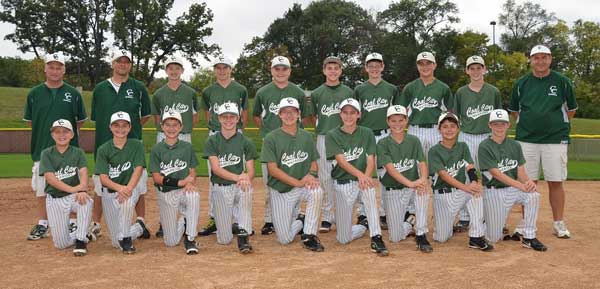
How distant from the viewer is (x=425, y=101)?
6184mm

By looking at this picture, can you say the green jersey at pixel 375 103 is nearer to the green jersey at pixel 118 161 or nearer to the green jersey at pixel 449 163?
the green jersey at pixel 449 163

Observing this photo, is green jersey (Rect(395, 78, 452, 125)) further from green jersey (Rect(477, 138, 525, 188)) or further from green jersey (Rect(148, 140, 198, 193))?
green jersey (Rect(148, 140, 198, 193))

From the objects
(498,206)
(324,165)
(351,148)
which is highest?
(351,148)

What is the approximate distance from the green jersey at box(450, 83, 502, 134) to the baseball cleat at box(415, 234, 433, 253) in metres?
1.61

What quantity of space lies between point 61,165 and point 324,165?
2822mm

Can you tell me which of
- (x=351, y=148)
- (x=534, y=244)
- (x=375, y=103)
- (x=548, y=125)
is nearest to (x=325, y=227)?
(x=351, y=148)

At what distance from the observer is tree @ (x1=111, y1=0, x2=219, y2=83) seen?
48.0 meters

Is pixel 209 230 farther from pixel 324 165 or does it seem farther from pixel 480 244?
pixel 480 244

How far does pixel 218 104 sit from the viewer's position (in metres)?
6.41

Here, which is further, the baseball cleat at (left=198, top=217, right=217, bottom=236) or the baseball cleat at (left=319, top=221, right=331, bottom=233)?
the baseball cleat at (left=319, top=221, right=331, bottom=233)

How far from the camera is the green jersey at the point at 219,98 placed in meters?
6.38

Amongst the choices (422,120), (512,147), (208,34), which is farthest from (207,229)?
Answer: (208,34)

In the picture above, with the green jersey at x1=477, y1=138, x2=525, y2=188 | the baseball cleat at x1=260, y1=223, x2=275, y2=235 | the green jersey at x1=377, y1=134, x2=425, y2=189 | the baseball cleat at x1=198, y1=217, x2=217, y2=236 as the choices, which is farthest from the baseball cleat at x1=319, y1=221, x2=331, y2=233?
the green jersey at x1=477, y1=138, x2=525, y2=188

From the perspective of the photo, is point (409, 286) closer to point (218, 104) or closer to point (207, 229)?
Result: point (207, 229)
